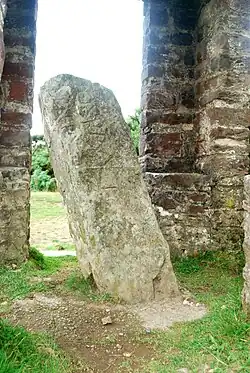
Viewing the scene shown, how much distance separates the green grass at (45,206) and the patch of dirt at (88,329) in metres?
4.45

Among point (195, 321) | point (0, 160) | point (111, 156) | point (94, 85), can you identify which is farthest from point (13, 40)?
point (195, 321)

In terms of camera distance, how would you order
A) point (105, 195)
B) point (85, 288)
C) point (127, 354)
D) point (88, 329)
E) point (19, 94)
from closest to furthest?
point (127, 354)
point (88, 329)
point (105, 195)
point (85, 288)
point (19, 94)

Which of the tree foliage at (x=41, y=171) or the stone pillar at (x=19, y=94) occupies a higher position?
the stone pillar at (x=19, y=94)

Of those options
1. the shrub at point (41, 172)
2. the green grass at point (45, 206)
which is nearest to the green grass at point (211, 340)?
the green grass at point (45, 206)

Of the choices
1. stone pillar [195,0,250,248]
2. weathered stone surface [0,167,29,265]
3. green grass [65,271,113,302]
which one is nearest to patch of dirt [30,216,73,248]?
weathered stone surface [0,167,29,265]

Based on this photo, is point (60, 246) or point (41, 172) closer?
point (60, 246)

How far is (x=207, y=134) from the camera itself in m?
4.31

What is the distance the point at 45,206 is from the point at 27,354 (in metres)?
6.36

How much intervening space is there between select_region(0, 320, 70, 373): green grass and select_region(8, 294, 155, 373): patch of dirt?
10 centimetres

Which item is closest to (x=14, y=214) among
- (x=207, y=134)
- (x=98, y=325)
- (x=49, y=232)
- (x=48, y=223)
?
(x=98, y=325)

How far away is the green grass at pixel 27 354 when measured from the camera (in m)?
1.83

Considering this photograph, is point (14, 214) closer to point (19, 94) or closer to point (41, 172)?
point (19, 94)

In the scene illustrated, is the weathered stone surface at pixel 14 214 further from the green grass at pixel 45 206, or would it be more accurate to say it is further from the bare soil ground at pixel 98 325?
the green grass at pixel 45 206

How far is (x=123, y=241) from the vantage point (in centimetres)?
295
